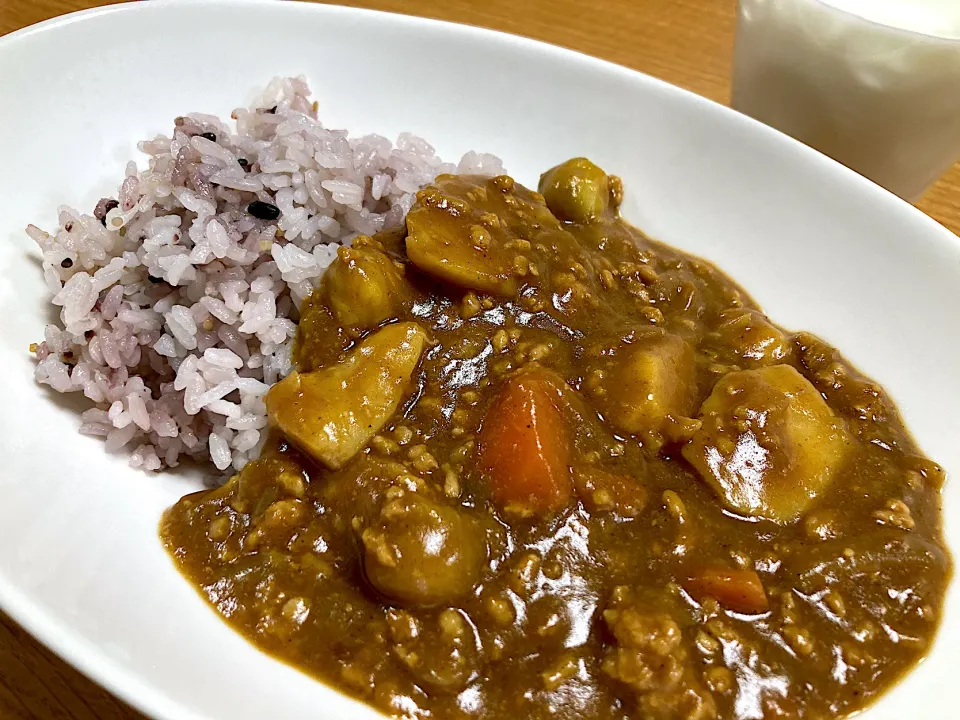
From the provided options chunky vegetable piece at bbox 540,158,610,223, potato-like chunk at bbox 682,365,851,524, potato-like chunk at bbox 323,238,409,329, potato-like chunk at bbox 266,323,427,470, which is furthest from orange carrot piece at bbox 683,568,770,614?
chunky vegetable piece at bbox 540,158,610,223

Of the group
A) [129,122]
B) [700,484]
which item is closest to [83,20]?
[129,122]

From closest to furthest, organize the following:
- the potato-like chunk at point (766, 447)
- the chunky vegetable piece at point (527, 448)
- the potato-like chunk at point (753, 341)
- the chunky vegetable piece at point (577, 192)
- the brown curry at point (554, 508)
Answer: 1. the brown curry at point (554, 508)
2. the chunky vegetable piece at point (527, 448)
3. the potato-like chunk at point (766, 447)
4. the potato-like chunk at point (753, 341)
5. the chunky vegetable piece at point (577, 192)

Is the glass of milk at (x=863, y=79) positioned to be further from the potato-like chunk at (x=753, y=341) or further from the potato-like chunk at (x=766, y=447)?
the potato-like chunk at (x=766, y=447)

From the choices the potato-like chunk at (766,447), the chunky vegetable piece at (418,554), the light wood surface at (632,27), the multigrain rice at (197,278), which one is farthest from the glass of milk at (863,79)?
the chunky vegetable piece at (418,554)

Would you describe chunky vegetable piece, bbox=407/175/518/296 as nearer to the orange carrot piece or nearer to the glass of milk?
the orange carrot piece

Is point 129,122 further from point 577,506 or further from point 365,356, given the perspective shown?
point 577,506

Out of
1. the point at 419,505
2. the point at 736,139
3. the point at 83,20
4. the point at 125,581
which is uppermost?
the point at 83,20

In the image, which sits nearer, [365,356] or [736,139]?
[365,356]
